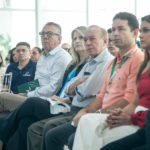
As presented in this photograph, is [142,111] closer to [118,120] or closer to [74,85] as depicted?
[118,120]

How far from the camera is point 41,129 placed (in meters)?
2.76

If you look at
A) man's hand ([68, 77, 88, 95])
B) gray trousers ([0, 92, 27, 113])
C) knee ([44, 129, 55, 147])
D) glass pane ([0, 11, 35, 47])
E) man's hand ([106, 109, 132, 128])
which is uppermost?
glass pane ([0, 11, 35, 47])

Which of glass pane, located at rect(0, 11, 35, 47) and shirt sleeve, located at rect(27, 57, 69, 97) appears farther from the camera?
glass pane, located at rect(0, 11, 35, 47)

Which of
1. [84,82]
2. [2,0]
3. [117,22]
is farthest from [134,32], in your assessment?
[2,0]

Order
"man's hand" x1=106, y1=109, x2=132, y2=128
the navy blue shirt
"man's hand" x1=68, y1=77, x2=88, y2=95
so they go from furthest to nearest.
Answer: the navy blue shirt, "man's hand" x1=68, y1=77, x2=88, y2=95, "man's hand" x1=106, y1=109, x2=132, y2=128

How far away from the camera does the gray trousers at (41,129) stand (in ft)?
8.76

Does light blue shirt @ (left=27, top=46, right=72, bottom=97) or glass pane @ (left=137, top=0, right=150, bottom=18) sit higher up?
glass pane @ (left=137, top=0, right=150, bottom=18)

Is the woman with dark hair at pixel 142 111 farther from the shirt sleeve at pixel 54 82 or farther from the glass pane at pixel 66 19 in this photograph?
the glass pane at pixel 66 19

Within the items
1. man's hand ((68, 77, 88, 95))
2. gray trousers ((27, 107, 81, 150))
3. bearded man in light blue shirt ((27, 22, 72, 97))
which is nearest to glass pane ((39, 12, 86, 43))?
bearded man in light blue shirt ((27, 22, 72, 97))

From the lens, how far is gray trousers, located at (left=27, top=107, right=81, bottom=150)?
8.76 ft

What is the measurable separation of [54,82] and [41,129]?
2.57ft

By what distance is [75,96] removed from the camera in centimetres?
285

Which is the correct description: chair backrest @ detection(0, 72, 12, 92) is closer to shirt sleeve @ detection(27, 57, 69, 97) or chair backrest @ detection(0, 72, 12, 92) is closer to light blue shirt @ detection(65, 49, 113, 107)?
shirt sleeve @ detection(27, 57, 69, 97)

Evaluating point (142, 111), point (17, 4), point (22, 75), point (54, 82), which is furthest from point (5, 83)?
point (17, 4)
